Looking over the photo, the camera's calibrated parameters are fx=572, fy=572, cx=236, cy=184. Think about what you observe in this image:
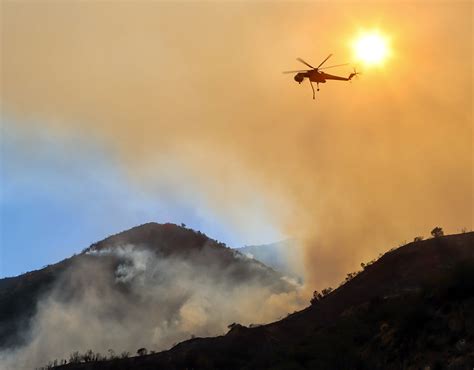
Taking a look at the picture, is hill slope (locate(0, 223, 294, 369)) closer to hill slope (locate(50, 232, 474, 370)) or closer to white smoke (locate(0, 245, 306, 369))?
white smoke (locate(0, 245, 306, 369))

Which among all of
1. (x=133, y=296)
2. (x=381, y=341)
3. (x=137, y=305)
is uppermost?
(x=133, y=296)

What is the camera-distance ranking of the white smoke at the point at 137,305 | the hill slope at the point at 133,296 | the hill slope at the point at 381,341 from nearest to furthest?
the hill slope at the point at 381,341
the white smoke at the point at 137,305
the hill slope at the point at 133,296

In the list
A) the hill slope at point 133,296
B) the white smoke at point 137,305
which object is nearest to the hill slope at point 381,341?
the white smoke at point 137,305

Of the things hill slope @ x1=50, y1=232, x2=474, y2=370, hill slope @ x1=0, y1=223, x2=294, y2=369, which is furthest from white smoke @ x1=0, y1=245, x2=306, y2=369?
hill slope @ x1=50, y1=232, x2=474, y2=370

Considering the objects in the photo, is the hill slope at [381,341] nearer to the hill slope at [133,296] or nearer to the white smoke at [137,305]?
the white smoke at [137,305]

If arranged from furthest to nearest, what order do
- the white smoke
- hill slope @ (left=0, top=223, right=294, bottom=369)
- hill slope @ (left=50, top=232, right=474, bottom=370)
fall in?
hill slope @ (left=0, top=223, right=294, bottom=369)
the white smoke
hill slope @ (left=50, top=232, right=474, bottom=370)

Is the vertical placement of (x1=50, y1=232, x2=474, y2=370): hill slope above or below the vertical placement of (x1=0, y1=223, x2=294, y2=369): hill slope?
below

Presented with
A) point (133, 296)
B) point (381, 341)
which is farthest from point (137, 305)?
point (381, 341)

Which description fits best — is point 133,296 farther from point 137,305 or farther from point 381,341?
point 381,341

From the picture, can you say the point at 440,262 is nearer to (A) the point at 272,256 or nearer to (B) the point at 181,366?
(B) the point at 181,366

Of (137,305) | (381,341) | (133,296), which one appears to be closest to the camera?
(381,341)

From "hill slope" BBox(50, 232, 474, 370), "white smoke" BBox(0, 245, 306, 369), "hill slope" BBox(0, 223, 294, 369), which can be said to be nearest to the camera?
"hill slope" BBox(50, 232, 474, 370)

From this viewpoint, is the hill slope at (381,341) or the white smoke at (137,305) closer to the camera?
the hill slope at (381,341)

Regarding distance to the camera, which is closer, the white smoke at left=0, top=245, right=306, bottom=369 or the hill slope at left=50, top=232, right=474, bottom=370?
the hill slope at left=50, top=232, right=474, bottom=370
